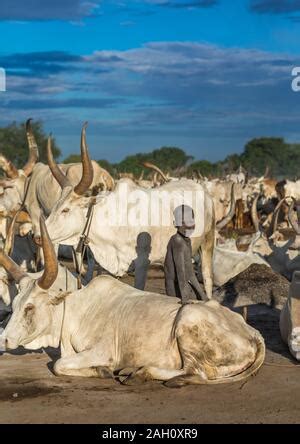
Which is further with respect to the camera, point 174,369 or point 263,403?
point 174,369

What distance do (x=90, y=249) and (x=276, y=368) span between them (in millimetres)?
2948

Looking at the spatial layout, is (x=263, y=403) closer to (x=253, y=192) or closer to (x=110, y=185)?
(x=110, y=185)

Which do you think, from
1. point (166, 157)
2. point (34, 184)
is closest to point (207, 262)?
point (34, 184)

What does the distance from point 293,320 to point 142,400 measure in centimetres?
203

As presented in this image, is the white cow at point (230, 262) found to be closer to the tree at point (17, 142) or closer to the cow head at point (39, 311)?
the cow head at point (39, 311)

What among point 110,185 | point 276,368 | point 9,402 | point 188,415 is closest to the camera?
point 188,415

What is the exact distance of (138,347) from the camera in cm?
702

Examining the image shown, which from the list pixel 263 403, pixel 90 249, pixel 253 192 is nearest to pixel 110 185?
pixel 90 249

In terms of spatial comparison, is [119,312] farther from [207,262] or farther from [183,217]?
[207,262]

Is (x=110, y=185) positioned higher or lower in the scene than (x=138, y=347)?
higher

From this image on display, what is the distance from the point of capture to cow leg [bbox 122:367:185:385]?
677cm

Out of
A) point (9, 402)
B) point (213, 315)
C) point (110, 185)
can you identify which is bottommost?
point (9, 402)

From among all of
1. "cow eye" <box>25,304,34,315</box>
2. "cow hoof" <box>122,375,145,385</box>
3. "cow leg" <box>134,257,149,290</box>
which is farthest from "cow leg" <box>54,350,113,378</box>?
"cow leg" <box>134,257,149,290</box>

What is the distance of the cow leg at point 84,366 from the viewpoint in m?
7.09
